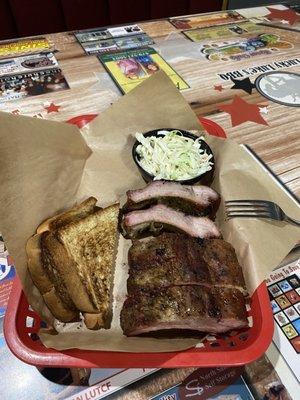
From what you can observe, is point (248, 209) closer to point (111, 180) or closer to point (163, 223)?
point (163, 223)

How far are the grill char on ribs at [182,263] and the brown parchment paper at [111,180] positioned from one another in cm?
11

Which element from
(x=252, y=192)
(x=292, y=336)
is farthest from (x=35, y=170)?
(x=292, y=336)

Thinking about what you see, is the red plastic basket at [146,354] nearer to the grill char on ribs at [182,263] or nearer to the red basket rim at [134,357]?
the red basket rim at [134,357]

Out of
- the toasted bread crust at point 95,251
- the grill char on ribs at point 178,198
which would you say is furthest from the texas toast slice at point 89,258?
the grill char on ribs at point 178,198

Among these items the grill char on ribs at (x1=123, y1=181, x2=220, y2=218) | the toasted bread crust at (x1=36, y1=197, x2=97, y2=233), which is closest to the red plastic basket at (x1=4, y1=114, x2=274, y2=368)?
the toasted bread crust at (x1=36, y1=197, x2=97, y2=233)

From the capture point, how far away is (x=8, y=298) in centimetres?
150

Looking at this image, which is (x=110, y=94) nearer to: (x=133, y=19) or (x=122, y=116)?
(x=122, y=116)

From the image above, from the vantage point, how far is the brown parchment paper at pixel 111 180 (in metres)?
1.46

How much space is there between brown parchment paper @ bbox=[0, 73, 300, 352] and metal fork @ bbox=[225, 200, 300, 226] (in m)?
0.03

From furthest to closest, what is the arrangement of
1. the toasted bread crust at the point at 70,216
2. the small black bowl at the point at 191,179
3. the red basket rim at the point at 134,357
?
the small black bowl at the point at 191,179 < the toasted bread crust at the point at 70,216 < the red basket rim at the point at 134,357

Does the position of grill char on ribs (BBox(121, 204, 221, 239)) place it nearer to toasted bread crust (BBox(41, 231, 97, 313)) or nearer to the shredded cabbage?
the shredded cabbage

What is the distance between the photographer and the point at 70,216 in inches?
65.6

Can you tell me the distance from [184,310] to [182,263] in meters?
0.20

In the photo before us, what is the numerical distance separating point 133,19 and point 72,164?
326 cm
